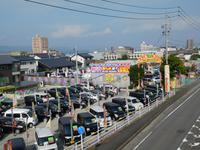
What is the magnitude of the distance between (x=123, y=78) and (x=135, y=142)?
1198 inches

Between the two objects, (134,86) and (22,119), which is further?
(134,86)

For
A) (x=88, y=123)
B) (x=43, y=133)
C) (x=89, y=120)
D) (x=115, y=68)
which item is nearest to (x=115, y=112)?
(x=89, y=120)

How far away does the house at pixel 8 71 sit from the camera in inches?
1904

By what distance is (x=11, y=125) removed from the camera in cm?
2306

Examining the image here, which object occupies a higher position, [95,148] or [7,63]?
[7,63]

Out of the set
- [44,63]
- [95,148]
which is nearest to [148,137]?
[95,148]

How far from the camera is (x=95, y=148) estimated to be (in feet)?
55.0

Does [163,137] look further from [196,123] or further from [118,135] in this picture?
[196,123]

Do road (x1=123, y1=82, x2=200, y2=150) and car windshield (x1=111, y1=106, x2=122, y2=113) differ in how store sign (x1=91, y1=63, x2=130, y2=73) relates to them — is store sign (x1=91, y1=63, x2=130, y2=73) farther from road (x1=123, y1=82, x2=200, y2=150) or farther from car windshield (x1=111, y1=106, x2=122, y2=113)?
car windshield (x1=111, y1=106, x2=122, y2=113)

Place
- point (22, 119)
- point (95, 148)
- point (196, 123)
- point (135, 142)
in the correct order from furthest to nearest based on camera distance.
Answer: point (22, 119), point (196, 123), point (135, 142), point (95, 148)

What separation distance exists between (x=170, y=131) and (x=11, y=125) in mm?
12749

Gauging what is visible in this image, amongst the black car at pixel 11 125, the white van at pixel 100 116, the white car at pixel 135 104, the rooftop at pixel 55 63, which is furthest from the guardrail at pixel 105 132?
the rooftop at pixel 55 63

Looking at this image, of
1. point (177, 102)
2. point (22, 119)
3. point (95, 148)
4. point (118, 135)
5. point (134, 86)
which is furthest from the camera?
point (134, 86)

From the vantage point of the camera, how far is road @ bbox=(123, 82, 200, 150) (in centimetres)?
1697
